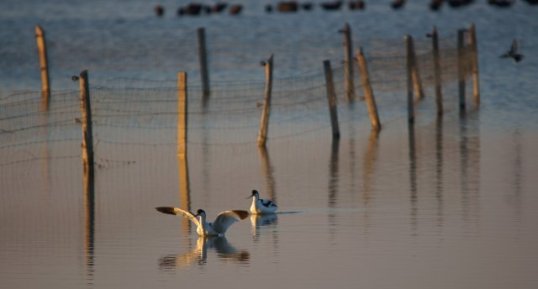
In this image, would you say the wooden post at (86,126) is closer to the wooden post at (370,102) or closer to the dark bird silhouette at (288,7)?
the wooden post at (370,102)

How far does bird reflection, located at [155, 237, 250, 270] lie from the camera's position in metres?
13.9

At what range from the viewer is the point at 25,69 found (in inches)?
1532

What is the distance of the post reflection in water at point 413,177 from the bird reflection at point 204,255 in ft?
6.42

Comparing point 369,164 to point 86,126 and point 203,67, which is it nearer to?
point 86,126

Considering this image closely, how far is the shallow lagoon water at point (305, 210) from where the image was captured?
1338 centimetres

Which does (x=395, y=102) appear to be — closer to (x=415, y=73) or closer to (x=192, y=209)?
(x=415, y=73)

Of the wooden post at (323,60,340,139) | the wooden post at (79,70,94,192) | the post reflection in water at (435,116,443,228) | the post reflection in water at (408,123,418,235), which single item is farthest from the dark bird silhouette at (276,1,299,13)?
the wooden post at (79,70,94,192)

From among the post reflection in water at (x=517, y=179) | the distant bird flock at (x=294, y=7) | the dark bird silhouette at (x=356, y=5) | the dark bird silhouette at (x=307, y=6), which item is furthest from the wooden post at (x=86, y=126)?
the dark bird silhouette at (x=307, y=6)

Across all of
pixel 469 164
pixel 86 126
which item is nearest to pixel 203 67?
pixel 86 126

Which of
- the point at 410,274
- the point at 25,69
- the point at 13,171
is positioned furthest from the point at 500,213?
the point at 25,69

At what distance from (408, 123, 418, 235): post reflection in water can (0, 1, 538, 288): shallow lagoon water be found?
3 cm

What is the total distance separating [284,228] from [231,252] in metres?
1.31

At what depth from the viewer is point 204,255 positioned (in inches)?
565

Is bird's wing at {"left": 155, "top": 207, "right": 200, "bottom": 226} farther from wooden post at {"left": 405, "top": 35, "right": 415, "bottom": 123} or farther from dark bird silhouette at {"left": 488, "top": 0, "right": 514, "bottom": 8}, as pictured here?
dark bird silhouette at {"left": 488, "top": 0, "right": 514, "bottom": 8}
